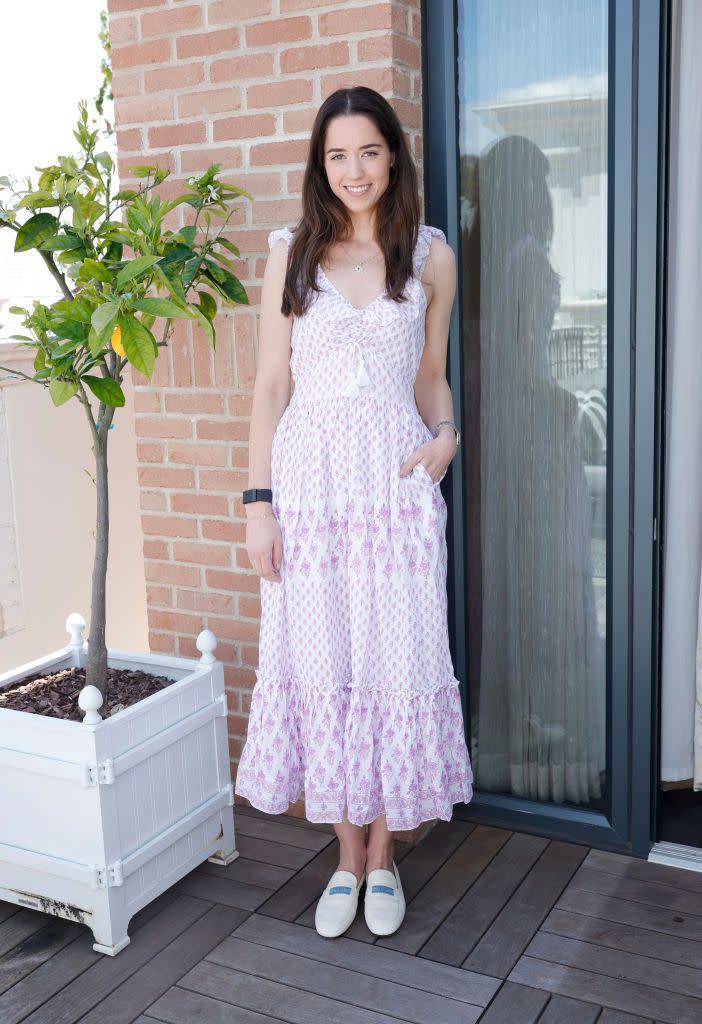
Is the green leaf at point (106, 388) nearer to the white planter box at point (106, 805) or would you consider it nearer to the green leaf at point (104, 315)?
the green leaf at point (104, 315)

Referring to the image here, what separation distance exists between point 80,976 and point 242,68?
207 cm

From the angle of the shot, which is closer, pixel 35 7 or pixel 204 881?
pixel 204 881

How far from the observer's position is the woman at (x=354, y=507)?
212 cm

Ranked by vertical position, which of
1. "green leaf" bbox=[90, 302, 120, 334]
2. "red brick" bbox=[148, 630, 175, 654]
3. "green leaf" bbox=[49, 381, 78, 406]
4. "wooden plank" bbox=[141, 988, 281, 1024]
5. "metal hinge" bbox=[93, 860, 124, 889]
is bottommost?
"wooden plank" bbox=[141, 988, 281, 1024]

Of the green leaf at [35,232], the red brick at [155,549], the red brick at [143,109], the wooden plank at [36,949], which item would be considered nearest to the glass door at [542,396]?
the red brick at [143,109]

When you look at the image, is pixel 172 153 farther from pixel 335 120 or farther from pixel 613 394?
pixel 613 394

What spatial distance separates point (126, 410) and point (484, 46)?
7.24 ft

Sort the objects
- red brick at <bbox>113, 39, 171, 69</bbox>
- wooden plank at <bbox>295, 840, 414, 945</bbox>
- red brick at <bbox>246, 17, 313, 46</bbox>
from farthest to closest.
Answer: red brick at <bbox>113, 39, 171, 69</bbox> < red brick at <bbox>246, 17, 313, 46</bbox> < wooden plank at <bbox>295, 840, 414, 945</bbox>

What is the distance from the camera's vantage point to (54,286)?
14.1ft

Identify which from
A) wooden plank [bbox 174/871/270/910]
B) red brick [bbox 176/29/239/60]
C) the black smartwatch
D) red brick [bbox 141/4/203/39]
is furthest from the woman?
red brick [bbox 141/4/203/39]

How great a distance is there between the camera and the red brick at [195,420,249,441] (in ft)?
8.83

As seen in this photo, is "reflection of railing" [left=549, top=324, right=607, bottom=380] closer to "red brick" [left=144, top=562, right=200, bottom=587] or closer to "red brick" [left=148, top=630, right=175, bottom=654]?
"red brick" [left=144, top=562, right=200, bottom=587]

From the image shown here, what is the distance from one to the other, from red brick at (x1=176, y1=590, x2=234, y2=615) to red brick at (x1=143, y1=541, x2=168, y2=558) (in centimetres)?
12

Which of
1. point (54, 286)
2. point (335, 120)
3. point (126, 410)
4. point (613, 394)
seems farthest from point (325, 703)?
point (54, 286)
